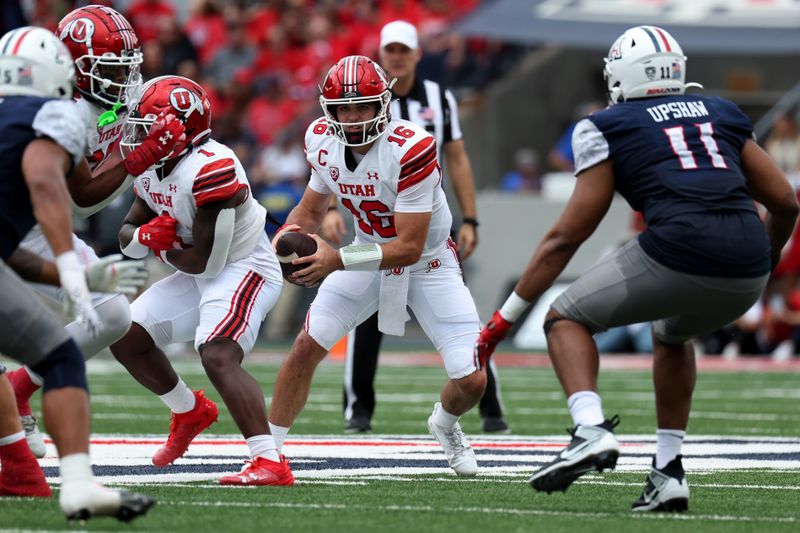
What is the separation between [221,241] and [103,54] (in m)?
0.86

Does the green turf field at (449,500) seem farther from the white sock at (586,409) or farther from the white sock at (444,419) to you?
the white sock at (586,409)

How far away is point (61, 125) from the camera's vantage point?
14.8 ft

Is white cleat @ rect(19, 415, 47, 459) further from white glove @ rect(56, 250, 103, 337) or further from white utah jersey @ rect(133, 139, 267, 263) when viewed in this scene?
white glove @ rect(56, 250, 103, 337)

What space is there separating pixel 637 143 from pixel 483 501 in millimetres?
1270

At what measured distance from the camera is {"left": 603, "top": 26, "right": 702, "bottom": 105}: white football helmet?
507cm

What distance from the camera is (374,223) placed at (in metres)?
6.17

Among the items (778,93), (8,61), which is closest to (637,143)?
(8,61)

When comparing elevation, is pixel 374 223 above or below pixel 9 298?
below

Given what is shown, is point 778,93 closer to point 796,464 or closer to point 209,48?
point 209,48

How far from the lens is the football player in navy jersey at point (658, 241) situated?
15.7 ft

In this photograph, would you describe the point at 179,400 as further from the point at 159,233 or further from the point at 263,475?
the point at 263,475

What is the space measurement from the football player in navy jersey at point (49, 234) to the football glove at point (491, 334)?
125cm

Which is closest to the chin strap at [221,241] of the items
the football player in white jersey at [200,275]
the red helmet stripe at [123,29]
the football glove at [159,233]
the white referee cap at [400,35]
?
the football player in white jersey at [200,275]

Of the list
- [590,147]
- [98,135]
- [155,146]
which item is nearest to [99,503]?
[155,146]
